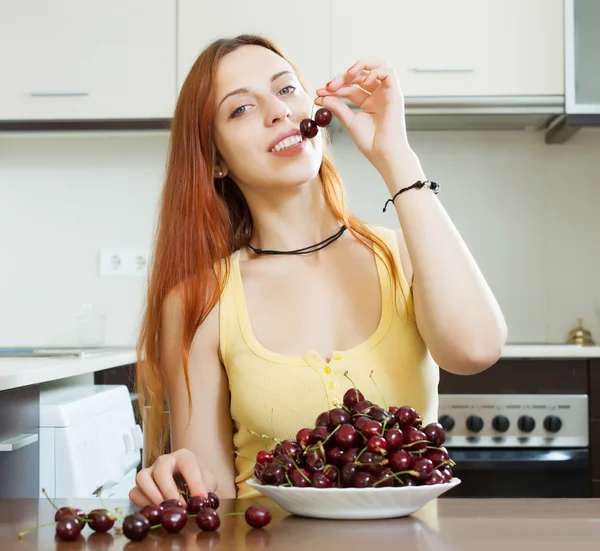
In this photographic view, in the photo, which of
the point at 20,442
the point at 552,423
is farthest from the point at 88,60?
the point at 552,423

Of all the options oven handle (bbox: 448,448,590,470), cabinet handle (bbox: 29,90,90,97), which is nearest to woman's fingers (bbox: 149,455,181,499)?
oven handle (bbox: 448,448,590,470)

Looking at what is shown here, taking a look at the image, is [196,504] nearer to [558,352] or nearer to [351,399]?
[351,399]

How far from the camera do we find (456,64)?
2.69 metres

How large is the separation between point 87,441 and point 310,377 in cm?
89

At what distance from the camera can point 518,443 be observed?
2.42 meters

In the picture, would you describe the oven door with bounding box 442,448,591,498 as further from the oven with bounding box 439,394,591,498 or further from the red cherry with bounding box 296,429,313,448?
the red cherry with bounding box 296,429,313,448

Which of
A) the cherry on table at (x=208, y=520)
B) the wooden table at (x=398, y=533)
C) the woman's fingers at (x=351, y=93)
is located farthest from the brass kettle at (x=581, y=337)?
the cherry on table at (x=208, y=520)

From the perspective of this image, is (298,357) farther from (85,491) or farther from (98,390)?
(98,390)

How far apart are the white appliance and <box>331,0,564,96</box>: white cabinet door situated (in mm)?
1291

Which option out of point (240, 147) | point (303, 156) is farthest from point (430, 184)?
point (240, 147)

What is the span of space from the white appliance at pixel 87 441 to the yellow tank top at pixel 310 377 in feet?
2.04

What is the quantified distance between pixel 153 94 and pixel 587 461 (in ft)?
5.80

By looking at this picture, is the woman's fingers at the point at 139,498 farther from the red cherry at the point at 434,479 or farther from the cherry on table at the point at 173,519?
the red cherry at the point at 434,479

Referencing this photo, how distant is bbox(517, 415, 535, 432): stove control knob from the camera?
94.8 inches
